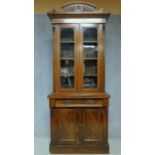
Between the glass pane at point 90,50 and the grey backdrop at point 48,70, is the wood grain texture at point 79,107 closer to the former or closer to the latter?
the glass pane at point 90,50

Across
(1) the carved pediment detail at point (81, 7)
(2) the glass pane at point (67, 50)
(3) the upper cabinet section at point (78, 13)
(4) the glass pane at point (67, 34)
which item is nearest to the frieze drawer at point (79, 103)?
(2) the glass pane at point (67, 50)

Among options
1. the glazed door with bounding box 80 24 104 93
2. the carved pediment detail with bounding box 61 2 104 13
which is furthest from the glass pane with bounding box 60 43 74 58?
the carved pediment detail with bounding box 61 2 104 13

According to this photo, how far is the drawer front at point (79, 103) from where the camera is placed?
11.0 feet

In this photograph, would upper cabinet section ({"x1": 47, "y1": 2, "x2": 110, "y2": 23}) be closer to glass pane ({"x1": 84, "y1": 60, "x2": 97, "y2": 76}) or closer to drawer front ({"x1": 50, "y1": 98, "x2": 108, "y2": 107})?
glass pane ({"x1": 84, "y1": 60, "x2": 97, "y2": 76})

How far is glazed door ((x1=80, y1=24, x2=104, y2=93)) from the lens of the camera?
343 cm

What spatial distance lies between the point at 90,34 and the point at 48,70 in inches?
44.2

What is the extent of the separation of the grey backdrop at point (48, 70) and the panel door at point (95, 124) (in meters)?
0.76

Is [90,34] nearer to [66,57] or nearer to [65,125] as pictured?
[66,57]

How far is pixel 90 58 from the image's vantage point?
3.49 metres

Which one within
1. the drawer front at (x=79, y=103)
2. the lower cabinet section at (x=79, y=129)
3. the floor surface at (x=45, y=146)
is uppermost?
the drawer front at (x=79, y=103)

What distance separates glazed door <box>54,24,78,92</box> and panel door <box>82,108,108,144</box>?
44 centimetres
